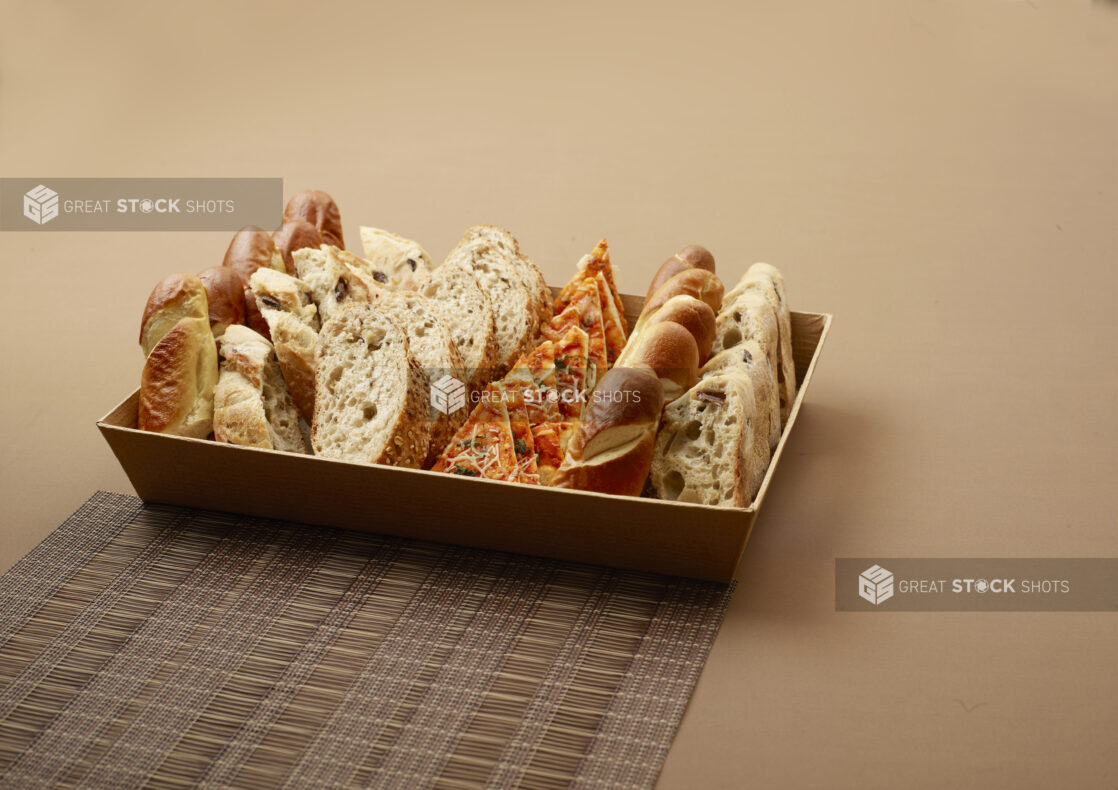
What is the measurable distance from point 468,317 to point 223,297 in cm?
57

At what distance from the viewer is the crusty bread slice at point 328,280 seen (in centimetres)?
260

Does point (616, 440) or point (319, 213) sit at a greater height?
point (319, 213)

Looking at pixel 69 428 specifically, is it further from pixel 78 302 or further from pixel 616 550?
pixel 616 550

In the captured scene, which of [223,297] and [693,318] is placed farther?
[223,297]

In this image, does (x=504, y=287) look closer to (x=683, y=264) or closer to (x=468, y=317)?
(x=468, y=317)

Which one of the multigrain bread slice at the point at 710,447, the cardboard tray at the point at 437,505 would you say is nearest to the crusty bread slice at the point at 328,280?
the cardboard tray at the point at 437,505

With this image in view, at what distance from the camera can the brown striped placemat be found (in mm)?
1793

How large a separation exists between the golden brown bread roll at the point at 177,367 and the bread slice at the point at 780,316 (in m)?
1.23

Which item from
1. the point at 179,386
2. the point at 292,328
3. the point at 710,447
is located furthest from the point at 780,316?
the point at 179,386

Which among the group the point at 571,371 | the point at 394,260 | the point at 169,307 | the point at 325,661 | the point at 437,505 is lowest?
the point at 325,661

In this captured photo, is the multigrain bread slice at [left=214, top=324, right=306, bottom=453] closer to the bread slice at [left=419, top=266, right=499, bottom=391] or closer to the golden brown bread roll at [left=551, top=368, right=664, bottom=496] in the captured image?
the bread slice at [left=419, top=266, right=499, bottom=391]

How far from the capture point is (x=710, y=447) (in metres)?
2.21

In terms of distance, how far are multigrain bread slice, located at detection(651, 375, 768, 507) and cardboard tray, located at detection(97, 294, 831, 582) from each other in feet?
0.21

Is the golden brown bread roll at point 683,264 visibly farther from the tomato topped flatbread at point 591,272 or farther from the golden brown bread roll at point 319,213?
the golden brown bread roll at point 319,213
